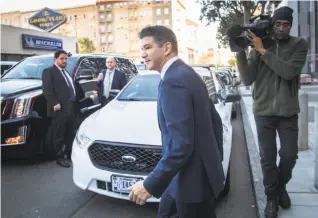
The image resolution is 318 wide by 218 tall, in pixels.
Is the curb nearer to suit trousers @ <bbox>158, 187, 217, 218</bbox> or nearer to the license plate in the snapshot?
the license plate

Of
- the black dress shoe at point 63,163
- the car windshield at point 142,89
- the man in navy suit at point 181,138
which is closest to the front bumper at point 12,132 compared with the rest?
the black dress shoe at point 63,163

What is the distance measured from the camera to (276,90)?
3.05m

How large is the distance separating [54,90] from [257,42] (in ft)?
11.0

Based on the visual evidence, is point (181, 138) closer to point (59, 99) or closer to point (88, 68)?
point (59, 99)

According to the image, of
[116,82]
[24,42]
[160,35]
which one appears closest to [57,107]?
[116,82]

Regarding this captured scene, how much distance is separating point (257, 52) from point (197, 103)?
1.59 meters

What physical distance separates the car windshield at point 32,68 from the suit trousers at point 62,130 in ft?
4.13

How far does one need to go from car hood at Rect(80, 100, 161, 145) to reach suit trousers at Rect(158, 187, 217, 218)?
4.29 ft

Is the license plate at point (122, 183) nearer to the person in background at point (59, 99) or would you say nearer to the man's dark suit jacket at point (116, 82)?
the person in background at point (59, 99)

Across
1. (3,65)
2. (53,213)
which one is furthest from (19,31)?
(53,213)

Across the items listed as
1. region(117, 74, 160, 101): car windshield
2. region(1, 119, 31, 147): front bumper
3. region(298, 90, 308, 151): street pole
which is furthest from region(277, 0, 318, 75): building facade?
region(1, 119, 31, 147): front bumper

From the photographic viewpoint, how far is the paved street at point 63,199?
12.0ft

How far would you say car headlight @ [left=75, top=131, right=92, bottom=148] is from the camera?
12.1 ft

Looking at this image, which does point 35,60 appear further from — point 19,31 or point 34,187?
point 19,31
